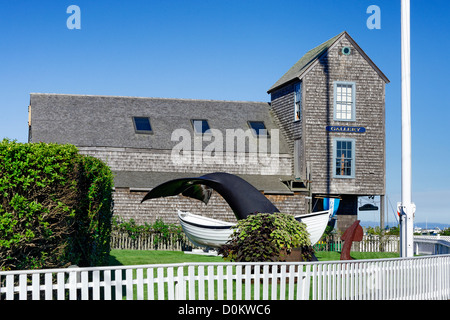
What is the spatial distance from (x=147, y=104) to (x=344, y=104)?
1203cm

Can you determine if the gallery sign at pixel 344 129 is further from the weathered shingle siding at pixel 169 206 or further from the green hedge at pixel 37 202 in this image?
the green hedge at pixel 37 202

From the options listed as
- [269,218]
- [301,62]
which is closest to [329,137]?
[301,62]

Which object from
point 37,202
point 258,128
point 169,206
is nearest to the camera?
point 37,202

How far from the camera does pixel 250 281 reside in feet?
30.9

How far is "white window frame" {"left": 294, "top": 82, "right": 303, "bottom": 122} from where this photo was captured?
113ft

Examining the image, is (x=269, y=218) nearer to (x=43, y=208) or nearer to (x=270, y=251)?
(x=270, y=251)

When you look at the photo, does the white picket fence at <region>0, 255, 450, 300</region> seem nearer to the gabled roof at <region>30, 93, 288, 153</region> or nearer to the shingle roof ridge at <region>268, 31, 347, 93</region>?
the gabled roof at <region>30, 93, 288, 153</region>

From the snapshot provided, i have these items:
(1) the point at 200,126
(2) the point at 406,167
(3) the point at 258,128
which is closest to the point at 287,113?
(3) the point at 258,128

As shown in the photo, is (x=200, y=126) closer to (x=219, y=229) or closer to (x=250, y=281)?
(x=219, y=229)

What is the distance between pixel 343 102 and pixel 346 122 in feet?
3.82

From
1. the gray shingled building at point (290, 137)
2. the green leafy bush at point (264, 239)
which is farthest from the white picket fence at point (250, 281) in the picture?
the gray shingled building at point (290, 137)

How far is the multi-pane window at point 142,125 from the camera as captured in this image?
34444mm

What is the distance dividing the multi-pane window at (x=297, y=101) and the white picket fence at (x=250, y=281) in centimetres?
2152

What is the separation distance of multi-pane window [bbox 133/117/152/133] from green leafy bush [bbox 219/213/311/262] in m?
20.8
